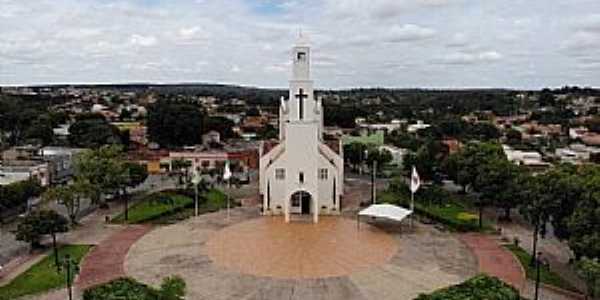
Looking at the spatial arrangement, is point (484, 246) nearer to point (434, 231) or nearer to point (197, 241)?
point (434, 231)

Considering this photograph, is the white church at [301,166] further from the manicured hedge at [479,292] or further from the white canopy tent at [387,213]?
the manicured hedge at [479,292]

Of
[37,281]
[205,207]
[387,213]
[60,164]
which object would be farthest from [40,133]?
[387,213]

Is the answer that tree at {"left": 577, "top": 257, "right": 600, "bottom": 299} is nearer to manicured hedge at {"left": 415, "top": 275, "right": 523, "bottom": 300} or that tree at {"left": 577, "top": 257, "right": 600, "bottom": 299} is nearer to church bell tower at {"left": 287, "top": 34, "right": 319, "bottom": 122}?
manicured hedge at {"left": 415, "top": 275, "right": 523, "bottom": 300}

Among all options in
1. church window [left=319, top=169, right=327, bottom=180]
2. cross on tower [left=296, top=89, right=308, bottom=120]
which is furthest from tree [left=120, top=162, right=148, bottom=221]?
church window [left=319, top=169, right=327, bottom=180]

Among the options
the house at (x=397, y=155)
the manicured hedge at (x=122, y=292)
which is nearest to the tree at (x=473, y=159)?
the house at (x=397, y=155)

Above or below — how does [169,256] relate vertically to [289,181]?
below

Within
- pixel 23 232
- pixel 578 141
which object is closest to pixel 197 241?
pixel 23 232

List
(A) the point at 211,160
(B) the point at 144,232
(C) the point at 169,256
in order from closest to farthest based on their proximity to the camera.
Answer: (C) the point at 169,256 < (B) the point at 144,232 < (A) the point at 211,160
